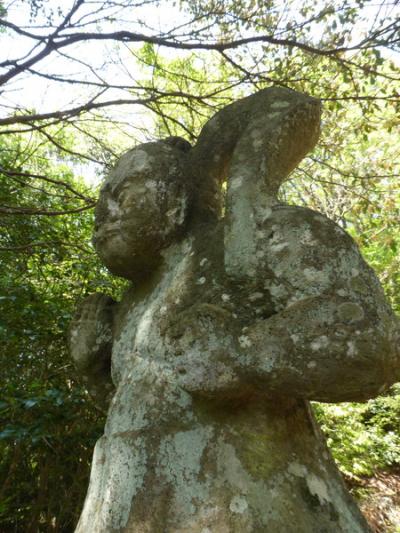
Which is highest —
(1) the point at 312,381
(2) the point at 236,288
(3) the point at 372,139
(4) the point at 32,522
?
(3) the point at 372,139

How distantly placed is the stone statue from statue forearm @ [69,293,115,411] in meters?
0.13

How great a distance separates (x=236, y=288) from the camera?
158 cm

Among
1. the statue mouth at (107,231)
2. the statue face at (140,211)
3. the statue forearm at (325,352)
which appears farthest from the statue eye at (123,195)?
the statue forearm at (325,352)

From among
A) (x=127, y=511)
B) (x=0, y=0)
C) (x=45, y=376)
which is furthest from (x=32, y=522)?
(x=0, y=0)

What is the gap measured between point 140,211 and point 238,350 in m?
0.70

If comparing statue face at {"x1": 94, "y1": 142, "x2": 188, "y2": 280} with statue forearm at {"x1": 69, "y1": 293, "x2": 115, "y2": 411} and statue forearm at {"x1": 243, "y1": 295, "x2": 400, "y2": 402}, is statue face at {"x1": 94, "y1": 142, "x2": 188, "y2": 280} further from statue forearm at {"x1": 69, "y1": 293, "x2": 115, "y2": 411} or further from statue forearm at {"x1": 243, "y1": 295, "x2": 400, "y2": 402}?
statue forearm at {"x1": 243, "y1": 295, "x2": 400, "y2": 402}

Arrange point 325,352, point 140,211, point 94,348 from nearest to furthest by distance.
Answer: point 325,352 → point 140,211 → point 94,348

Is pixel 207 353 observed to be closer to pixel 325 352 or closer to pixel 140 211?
pixel 325 352

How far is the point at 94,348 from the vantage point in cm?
196

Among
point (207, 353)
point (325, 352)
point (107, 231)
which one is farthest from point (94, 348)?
point (325, 352)

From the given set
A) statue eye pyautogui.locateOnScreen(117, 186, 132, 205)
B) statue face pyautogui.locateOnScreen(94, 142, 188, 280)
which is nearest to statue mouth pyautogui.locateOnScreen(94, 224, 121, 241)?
statue face pyautogui.locateOnScreen(94, 142, 188, 280)

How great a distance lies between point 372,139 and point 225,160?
23.3 feet

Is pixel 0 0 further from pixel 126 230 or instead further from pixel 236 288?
pixel 236 288

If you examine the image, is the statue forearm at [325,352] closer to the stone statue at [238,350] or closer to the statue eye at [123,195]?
the stone statue at [238,350]
